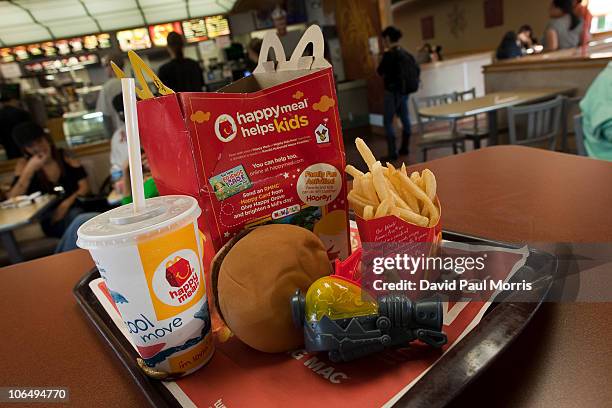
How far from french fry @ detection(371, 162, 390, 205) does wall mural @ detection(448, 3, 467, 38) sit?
640 inches

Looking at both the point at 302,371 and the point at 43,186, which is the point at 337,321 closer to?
the point at 302,371

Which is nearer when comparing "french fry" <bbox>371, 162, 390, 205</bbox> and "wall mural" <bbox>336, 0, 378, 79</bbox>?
"french fry" <bbox>371, 162, 390, 205</bbox>

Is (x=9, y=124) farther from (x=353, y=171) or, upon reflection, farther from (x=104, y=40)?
(x=353, y=171)

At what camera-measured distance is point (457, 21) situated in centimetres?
1509

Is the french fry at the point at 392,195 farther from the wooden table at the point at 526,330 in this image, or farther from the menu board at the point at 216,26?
the menu board at the point at 216,26

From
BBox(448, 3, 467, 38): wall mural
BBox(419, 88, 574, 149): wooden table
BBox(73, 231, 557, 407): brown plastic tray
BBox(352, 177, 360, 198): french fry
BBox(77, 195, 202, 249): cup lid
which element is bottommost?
BBox(419, 88, 574, 149): wooden table

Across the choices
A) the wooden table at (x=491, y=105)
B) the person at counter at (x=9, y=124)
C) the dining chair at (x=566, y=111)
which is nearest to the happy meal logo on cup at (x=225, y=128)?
the wooden table at (x=491, y=105)

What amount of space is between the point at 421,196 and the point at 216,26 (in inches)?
389

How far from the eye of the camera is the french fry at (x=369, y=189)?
754 mm

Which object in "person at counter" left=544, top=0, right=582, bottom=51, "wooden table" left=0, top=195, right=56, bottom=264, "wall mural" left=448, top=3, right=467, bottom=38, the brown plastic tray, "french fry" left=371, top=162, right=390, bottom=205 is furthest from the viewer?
"wall mural" left=448, top=3, right=467, bottom=38

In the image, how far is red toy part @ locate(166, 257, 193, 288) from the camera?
59cm

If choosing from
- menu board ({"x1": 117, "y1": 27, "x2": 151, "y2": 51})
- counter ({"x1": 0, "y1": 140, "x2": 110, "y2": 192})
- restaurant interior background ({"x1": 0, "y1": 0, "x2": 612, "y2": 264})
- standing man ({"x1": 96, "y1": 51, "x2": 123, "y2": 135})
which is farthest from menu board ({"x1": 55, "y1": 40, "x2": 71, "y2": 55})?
counter ({"x1": 0, "y1": 140, "x2": 110, "y2": 192})

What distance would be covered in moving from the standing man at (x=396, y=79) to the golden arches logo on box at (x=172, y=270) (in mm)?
5692

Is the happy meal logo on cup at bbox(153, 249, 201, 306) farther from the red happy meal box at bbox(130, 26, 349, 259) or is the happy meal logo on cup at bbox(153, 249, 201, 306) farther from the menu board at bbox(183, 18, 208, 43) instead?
the menu board at bbox(183, 18, 208, 43)
